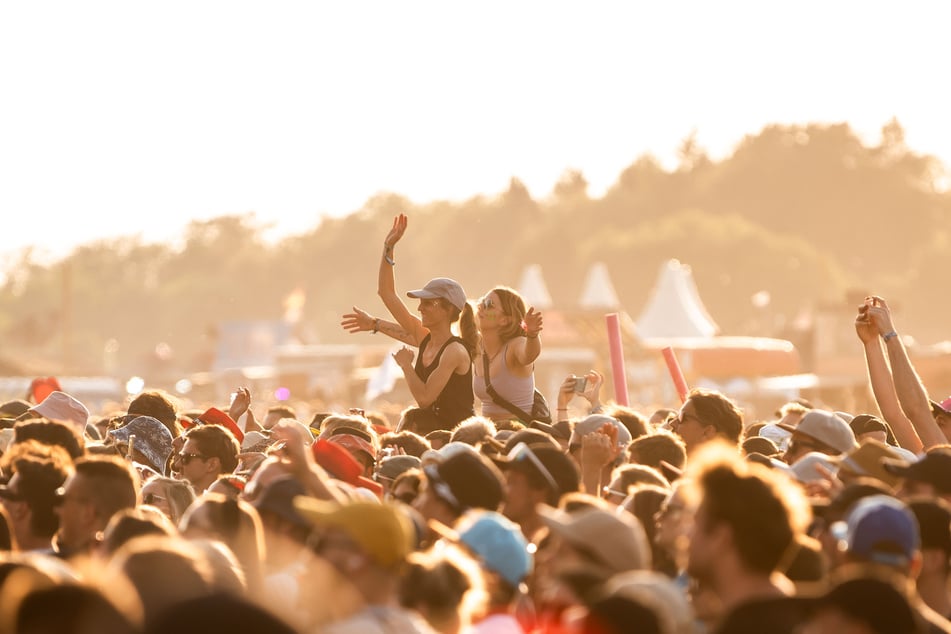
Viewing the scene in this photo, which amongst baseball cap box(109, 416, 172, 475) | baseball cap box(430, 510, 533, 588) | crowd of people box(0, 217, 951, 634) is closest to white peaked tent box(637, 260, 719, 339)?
baseball cap box(109, 416, 172, 475)

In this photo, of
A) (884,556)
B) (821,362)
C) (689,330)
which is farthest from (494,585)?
(689,330)

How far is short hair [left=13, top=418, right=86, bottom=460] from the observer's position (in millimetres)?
8570

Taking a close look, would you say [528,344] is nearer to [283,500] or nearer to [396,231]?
[396,231]

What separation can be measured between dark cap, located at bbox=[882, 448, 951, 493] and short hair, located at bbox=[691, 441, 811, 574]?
161 cm

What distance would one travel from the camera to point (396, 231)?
11742mm

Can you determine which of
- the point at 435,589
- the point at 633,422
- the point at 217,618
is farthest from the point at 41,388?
the point at 217,618

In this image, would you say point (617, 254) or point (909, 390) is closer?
point (909, 390)

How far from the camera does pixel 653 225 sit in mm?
113562

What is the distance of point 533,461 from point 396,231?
13.9 ft

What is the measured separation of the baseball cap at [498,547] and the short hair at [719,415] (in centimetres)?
333

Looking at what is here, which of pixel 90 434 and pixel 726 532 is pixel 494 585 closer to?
pixel 726 532

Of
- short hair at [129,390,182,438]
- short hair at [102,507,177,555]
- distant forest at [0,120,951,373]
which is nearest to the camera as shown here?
short hair at [102,507,177,555]

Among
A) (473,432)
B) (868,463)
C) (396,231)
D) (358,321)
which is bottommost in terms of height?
(868,463)

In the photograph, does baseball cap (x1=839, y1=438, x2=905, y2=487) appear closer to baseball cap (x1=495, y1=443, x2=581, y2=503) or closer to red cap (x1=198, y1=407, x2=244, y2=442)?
baseball cap (x1=495, y1=443, x2=581, y2=503)
